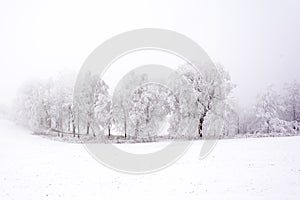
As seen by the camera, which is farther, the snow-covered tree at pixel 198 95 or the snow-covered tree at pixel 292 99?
the snow-covered tree at pixel 292 99

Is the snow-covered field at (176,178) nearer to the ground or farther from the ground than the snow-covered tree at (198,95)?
nearer to the ground

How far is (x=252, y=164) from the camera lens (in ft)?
66.8

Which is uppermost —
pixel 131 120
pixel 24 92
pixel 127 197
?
pixel 24 92

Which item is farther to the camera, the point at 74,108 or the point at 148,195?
the point at 74,108

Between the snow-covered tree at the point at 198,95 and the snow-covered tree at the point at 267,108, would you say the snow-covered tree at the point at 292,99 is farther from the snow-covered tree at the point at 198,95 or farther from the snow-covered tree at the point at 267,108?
the snow-covered tree at the point at 198,95

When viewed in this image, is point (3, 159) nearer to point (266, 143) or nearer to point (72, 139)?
point (72, 139)

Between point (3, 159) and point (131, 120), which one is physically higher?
point (131, 120)

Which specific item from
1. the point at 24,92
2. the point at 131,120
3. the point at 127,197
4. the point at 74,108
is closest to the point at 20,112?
the point at 24,92

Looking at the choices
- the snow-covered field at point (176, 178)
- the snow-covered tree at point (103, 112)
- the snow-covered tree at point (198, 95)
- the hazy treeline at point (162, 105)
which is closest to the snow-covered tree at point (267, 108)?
the hazy treeline at point (162, 105)

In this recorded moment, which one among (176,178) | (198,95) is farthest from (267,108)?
(176,178)

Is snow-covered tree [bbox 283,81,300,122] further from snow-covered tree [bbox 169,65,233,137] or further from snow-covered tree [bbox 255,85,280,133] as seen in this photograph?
snow-covered tree [bbox 169,65,233,137]

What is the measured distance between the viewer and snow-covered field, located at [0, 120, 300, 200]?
48.9 feet

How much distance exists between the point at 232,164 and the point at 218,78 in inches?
857

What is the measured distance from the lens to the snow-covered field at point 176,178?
14.9 m
